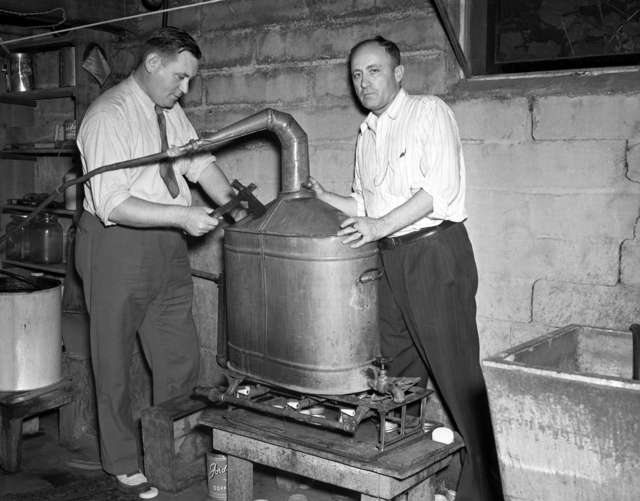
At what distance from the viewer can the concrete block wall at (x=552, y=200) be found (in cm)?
288

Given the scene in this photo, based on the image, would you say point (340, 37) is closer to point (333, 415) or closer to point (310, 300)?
point (310, 300)

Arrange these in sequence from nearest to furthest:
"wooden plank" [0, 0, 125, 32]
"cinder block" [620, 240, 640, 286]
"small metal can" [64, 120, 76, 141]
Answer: "cinder block" [620, 240, 640, 286] < "wooden plank" [0, 0, 125, 32] < "small metal can" [64, 120, 76, 141]

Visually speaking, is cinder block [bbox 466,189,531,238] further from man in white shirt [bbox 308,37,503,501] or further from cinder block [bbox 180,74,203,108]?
cinder block [bbox 180,74,203,108]

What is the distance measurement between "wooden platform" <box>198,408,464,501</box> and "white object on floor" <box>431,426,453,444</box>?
23 millimetres

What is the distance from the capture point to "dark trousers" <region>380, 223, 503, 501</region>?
3.04 metres

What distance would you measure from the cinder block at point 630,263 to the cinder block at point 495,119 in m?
0.59

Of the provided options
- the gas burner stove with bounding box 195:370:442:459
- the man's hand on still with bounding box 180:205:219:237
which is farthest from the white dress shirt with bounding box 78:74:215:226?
the gas burner stove with bounding box 195:370:442:459

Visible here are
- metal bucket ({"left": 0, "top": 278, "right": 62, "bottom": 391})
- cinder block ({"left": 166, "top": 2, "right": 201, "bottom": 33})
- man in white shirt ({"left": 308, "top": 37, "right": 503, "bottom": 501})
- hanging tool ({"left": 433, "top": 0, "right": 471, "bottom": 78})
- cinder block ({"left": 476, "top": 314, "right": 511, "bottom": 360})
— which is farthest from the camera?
cinder block ({"left": 166, "top": 2, "right": 201, "bottom": 33})

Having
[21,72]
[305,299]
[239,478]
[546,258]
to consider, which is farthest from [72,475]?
[21,72]

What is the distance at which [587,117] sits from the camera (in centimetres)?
292

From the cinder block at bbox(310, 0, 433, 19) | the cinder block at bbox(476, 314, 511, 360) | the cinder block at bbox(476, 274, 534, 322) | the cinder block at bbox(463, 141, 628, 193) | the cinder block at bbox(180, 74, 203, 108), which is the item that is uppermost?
the cinder block at bbox(310, 0, 433, 19)

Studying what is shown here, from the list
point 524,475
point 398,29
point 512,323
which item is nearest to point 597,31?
point 398,29

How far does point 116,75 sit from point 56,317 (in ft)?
5.00

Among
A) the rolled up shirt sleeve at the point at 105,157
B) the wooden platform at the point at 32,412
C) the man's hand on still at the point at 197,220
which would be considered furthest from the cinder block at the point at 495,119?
the wooden platform at the point at 32,412
